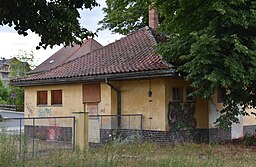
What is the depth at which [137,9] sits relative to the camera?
102 feet

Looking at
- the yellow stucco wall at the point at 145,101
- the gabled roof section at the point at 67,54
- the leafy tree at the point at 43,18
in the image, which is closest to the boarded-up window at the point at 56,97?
the yellow stucco wall at the point at 145,101

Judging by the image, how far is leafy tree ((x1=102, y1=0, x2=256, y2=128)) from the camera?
45.0 feet

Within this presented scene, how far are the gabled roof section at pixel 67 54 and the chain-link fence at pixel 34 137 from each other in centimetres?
2522

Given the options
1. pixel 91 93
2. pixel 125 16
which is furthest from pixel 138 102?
pixel 125 16

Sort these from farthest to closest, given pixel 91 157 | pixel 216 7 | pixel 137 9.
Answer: pixel 137 9, pixel 216 7, pixel 91 157

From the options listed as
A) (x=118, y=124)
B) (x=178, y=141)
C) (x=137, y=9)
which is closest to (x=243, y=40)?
(x=178, y=141)

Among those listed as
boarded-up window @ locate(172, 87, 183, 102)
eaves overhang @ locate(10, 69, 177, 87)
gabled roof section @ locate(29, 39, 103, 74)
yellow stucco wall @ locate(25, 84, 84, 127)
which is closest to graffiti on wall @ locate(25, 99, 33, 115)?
yellow stucco wall @ locate(25, 84, 84, 127)

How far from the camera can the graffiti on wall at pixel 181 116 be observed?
682 inches

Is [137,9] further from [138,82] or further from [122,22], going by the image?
[138,82]

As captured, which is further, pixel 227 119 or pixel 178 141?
pixel 178 141

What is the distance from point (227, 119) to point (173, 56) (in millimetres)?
3400

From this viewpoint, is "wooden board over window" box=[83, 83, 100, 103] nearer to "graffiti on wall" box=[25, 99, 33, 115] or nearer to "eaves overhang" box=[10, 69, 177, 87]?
"eaves overhang" box=[10, 69, 177, 87]

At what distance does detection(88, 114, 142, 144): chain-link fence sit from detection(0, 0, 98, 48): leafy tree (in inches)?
348

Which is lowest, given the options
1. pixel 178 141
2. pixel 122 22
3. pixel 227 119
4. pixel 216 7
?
pixel 178 141
